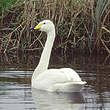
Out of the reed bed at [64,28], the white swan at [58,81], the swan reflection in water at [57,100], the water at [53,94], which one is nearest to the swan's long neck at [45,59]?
the white swan at [58,81]

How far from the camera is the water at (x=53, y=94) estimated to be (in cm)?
886

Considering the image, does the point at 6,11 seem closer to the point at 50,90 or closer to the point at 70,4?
the point at 70,4

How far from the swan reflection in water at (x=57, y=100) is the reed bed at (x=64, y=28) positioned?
18.4 feet

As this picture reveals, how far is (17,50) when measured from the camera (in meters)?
16.2

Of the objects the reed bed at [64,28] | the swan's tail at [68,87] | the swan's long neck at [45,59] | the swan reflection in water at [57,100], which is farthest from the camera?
the reed bed at [64,28]

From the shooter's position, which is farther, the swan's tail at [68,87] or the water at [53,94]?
the swan's tail at [68,87]

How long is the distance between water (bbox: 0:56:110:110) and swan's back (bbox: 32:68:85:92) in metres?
0.16

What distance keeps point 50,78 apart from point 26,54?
18.8 feet

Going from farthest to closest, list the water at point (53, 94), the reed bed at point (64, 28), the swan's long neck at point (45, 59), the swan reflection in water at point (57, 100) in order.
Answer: the reed bed at point (64, 28), the swan's long neck at point (45, 59), the water at point (53, 94), the swan reflection in water at point (57, 100)

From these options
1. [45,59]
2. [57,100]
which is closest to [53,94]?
[57,100]

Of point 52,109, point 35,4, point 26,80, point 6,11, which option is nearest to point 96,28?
point 35,4

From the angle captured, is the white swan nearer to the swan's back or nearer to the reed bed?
the swan's back

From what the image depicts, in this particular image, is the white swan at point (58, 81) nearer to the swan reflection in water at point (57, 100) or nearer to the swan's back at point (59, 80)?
the swan's back at point (59, 80)

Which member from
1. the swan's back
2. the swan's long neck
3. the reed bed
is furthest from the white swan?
the reed bed
